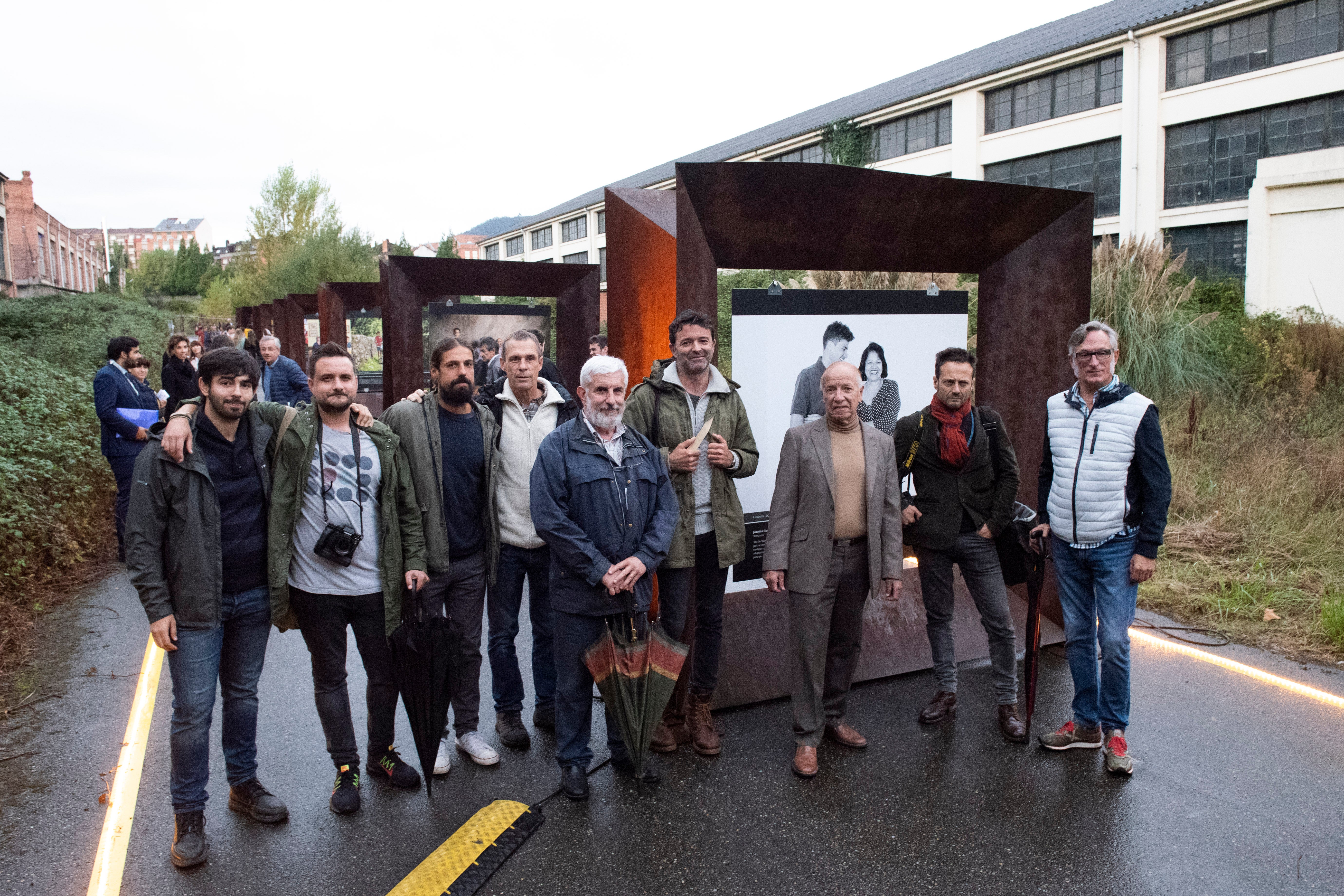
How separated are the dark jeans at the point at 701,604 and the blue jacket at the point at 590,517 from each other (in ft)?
1.00

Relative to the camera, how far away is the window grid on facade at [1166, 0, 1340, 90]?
23000 millimetres

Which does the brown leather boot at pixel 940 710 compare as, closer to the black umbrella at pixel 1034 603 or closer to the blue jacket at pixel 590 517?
the black umbrella at pixel 1034 603

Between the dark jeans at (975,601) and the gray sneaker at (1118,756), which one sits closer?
the gray sneaker at (1118,756)

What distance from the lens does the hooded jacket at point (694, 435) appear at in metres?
4.30

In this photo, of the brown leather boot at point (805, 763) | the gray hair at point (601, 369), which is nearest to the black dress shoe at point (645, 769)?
the brown leather boot at point (805, 763)

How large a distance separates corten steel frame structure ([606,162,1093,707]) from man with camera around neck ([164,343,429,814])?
68.6 inches

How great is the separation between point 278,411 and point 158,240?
207 meters

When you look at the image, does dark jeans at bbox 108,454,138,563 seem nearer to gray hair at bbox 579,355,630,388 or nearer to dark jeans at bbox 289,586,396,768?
dark jeans at bbox 289,586,396,768

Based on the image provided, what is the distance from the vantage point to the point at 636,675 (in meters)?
3.83

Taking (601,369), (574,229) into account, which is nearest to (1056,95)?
(601,369)

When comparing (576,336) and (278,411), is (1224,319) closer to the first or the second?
(576,336)

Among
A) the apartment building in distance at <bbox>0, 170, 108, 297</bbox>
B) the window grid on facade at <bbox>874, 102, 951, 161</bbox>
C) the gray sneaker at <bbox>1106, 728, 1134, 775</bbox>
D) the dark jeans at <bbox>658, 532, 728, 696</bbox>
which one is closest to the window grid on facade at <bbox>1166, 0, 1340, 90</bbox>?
the window grid on facade at <bbox>874, 102, 951, 161</bbox>

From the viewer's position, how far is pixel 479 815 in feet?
12.5

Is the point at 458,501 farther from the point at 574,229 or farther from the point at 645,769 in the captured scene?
the point at 574,229
